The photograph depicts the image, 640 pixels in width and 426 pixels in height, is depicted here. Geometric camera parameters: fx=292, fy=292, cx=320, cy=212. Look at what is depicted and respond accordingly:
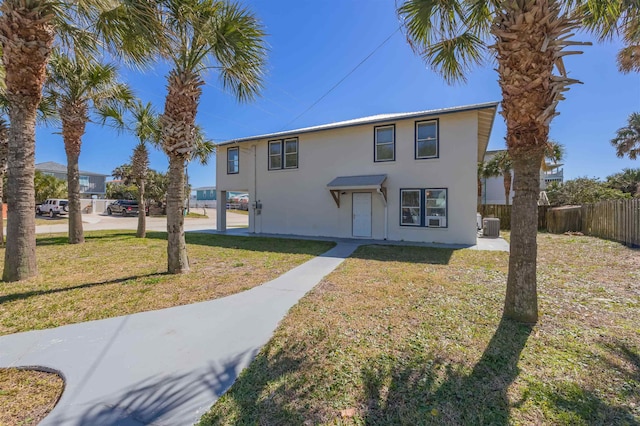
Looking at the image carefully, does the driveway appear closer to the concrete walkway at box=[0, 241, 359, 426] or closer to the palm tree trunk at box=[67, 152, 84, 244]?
the palm tree trunk at box=[67, 152, 84, 244]

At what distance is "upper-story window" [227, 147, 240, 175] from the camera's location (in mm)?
17617

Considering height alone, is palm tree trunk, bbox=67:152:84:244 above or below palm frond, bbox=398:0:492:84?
below

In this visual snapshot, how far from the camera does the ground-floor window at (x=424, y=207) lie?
1218 cm

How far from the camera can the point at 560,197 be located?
24.8m

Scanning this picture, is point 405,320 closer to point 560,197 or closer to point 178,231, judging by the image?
point 178,231

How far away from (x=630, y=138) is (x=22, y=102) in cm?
3477

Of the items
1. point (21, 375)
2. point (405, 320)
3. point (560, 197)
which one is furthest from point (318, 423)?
point (560, 197)

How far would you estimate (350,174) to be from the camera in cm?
1401

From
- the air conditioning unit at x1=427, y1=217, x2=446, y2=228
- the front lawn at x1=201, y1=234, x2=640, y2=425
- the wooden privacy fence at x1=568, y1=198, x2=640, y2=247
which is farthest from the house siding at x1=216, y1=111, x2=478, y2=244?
the front lawn at x1=201, y1=234, x2=640, y2=425

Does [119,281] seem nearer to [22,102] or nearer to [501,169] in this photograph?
[22,102]

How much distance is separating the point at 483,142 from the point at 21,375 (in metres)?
17.1

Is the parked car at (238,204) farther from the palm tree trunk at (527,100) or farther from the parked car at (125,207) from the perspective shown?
the palm tree trunk at (527,100)

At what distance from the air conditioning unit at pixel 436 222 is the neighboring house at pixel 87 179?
2062 inches

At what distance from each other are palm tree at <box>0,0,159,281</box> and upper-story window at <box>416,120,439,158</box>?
10132mm
